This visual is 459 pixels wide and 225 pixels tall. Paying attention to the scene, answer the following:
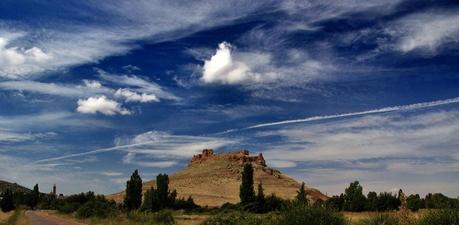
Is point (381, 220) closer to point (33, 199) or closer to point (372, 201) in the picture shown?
point (372, 201)

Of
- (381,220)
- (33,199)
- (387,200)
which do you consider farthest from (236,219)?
(33,199)

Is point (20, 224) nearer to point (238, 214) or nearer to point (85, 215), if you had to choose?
point (85, 215)

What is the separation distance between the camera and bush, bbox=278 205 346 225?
854 inches

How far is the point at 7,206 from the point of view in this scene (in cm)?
10662

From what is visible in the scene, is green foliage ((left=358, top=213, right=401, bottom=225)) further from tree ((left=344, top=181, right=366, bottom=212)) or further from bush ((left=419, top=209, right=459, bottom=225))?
tree ((left=344, top=181, right=366, bottom=212))

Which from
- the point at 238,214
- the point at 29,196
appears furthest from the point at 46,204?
the point at 238,214

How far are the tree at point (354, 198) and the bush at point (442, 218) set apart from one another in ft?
204

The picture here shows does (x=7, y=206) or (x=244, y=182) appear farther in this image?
(x=7, y=206)

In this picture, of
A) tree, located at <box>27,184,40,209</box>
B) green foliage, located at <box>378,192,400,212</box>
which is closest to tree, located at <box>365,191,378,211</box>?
green foliage, located at <box>378,192,400,212</box>

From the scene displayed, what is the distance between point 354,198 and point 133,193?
3276 centimetres

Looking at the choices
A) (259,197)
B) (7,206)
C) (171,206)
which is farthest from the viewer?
(7,206)

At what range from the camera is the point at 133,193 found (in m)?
85.0

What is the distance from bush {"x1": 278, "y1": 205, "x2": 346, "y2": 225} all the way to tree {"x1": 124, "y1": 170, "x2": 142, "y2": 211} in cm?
6515

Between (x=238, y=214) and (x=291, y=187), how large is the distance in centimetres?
16189
